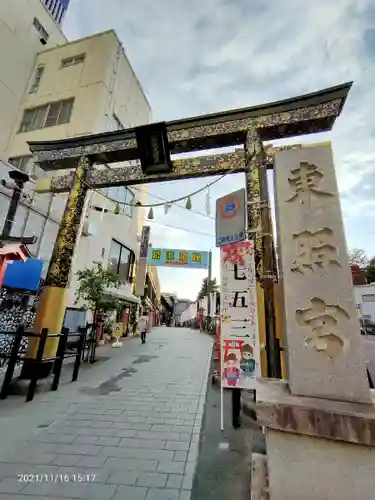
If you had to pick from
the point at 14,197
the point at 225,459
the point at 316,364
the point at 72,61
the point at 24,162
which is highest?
the point at 72,61

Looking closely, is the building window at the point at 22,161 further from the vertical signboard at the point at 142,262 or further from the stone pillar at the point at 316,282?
the stone pillar at the point at 316,282

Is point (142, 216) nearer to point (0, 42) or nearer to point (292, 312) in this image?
point (0, 42)

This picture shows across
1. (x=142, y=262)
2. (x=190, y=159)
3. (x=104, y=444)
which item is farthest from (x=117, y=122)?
(x=104, y=444)

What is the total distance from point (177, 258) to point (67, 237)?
11714 mm

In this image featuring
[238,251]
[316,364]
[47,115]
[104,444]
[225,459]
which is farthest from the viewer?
[47,115]

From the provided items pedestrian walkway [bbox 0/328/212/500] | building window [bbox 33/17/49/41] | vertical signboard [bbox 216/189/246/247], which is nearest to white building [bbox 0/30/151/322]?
building window [bbox 33/17/49/41]

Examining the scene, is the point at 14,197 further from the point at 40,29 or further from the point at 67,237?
the point at 40,29

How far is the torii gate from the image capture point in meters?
5.35

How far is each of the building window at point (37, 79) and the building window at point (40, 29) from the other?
97.1 inches

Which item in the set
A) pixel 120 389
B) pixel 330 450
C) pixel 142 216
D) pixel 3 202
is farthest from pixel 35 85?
pixel 330 450

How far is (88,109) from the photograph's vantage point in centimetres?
1349

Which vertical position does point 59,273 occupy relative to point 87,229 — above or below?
below

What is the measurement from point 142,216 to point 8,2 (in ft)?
44.3

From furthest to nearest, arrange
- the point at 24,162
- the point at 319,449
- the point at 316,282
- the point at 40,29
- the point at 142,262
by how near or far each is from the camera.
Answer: the point at 142,262 < the point at 40,29 < the point at 24,162 < the point at 316,282 < the point at 319,449
